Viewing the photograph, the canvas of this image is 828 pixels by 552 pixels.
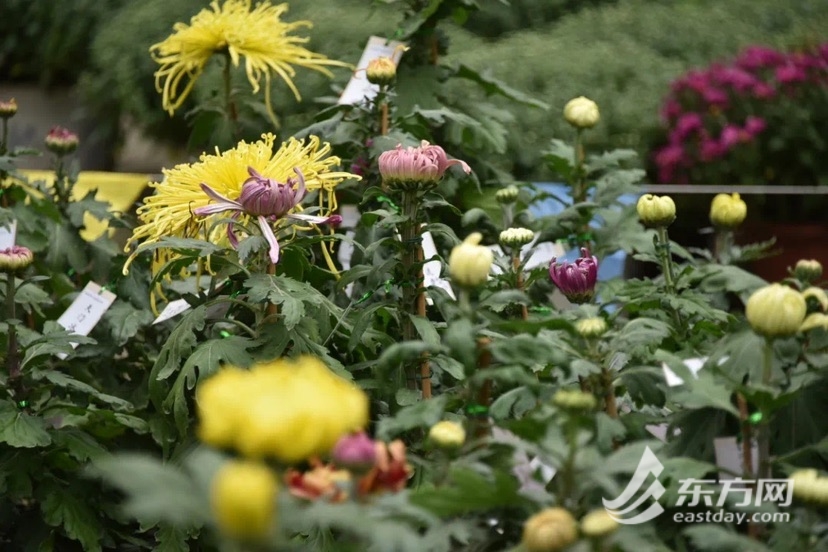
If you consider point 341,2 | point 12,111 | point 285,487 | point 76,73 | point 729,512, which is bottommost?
point 76,73

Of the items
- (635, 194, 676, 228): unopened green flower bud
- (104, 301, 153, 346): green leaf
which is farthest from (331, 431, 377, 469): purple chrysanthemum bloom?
(104, 301, 153, 346): green leaf

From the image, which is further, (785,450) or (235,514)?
(785,450)

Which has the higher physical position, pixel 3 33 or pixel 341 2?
pixel 341 2

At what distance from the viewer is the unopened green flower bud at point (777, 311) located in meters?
0.67

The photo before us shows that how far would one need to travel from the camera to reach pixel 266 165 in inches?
41.0

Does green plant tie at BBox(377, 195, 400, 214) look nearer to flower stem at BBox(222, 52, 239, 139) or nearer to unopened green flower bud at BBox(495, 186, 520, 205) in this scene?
unopened green flower bud at BBox(495, 186, 520, 205)

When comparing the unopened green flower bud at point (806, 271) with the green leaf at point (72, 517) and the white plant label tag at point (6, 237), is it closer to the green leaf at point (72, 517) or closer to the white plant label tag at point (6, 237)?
the green leaf at point (72, 517)

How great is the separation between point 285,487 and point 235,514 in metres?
0.12

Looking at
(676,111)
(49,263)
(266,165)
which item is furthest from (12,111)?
(676,111)

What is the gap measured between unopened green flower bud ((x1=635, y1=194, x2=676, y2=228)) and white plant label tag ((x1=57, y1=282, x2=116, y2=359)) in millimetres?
661

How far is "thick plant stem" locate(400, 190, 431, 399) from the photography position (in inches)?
39.3

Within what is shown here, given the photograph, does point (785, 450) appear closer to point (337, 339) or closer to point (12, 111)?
point (337, 339)

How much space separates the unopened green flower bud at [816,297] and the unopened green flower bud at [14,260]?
2.50ft

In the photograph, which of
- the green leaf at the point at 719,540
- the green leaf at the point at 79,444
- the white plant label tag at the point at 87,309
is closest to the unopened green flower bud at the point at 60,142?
the white plant label tag at the point at 87,309
